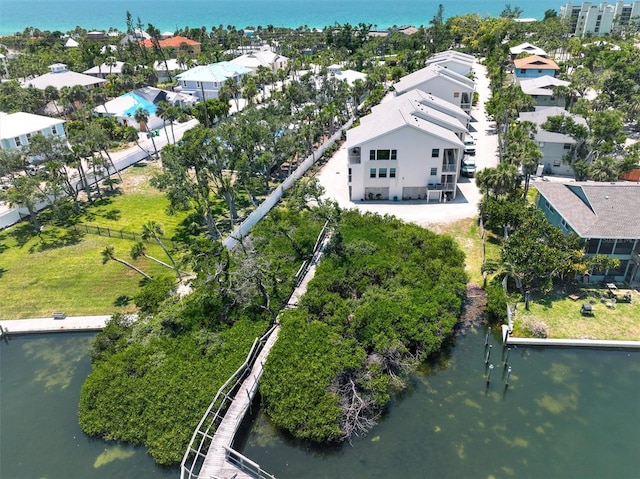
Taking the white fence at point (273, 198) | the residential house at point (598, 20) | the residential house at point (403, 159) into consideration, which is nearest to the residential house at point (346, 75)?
the white fence at point (273, 198)

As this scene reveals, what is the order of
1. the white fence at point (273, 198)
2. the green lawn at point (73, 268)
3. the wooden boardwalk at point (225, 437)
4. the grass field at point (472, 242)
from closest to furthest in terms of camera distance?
the wooden boardwalk at point (225, 437), the green lawn at point (73, 268), the grass field at point (472, 242), the white fence at point (273, 198)

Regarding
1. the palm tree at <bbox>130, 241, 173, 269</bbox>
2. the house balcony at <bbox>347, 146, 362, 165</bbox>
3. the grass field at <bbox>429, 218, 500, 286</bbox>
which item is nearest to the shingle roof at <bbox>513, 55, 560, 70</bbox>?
the house balcony at <bbox>347, 146, 362, 165</bbox>

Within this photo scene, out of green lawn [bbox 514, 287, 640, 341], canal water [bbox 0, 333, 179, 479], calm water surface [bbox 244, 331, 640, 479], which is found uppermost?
green lawn [bbox 514, 287, 640, 341]

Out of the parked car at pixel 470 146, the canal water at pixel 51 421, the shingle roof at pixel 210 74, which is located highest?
the shingle roof at pixel 210 74

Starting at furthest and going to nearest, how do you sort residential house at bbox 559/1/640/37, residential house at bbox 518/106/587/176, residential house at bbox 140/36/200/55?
residential house at bbox 559/1/640/37, residential house at bbox 140/36/200/55, residential house at bbox 518/106/587/176

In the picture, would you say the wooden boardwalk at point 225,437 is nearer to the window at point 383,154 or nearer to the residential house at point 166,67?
the window at point 383,154

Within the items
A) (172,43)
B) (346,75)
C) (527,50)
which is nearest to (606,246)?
(346,75)

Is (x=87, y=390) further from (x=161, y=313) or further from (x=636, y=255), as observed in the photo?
(x=636, y=255)

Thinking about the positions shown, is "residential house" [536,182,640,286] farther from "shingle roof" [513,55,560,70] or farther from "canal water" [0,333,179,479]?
"shingle roof" [513,55,560,70]
